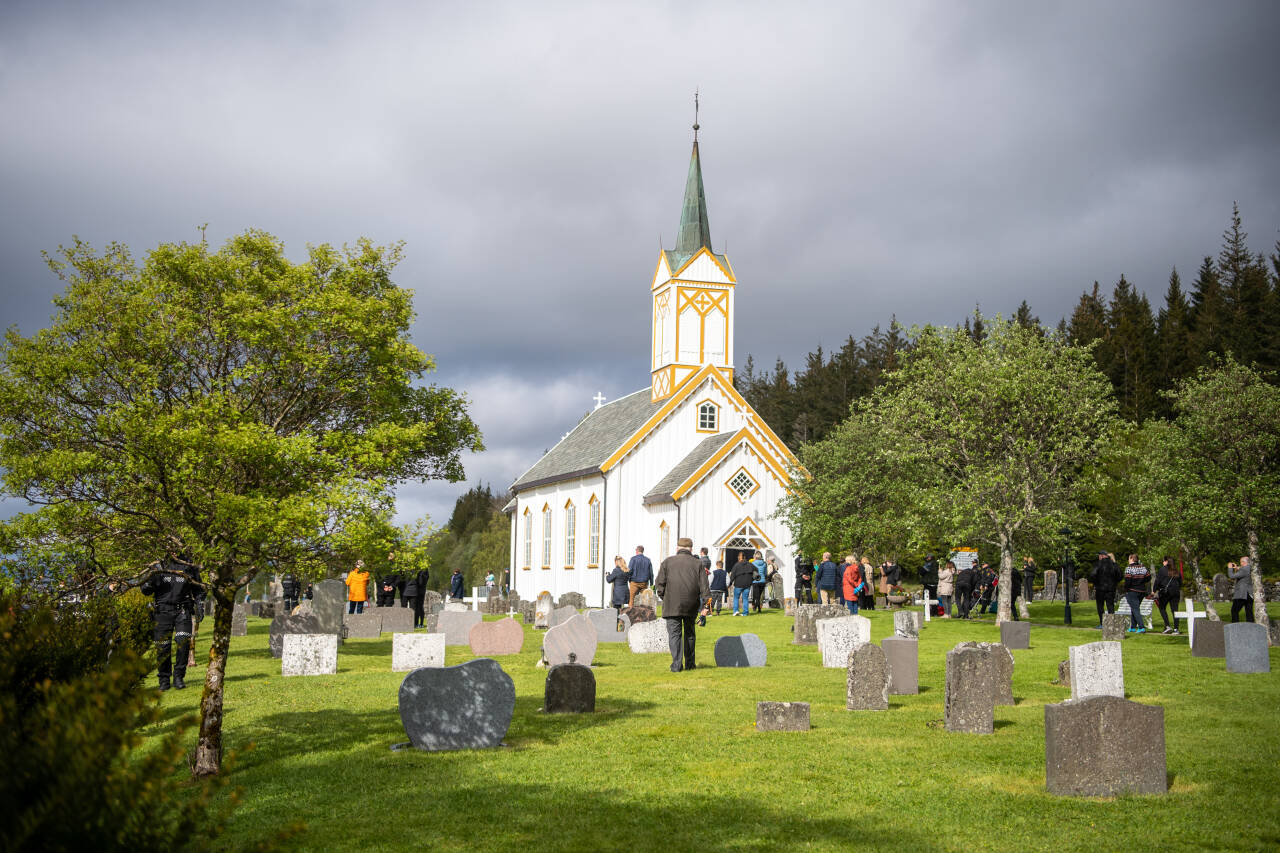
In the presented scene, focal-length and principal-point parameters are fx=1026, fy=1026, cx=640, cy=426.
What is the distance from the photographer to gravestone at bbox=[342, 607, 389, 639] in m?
25.3

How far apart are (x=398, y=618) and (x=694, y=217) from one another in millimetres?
31782

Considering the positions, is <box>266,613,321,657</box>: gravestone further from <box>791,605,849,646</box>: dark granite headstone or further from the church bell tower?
the church bell tower

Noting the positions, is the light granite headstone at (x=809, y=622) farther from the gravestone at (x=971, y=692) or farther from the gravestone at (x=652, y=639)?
the gravestone at (x=971, y=692)

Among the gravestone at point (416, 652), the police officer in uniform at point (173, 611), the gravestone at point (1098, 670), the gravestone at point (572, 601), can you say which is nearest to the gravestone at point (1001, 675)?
the gravestone at point (1098, 670)

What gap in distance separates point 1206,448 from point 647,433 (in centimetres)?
2431

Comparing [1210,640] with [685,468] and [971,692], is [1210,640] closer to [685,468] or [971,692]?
[971,692]

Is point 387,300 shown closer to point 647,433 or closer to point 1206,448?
point 1206,448

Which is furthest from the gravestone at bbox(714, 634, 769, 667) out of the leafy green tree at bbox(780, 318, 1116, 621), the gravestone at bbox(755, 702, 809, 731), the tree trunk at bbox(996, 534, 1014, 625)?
the tree trunk at bbox(996, 534, 1014, 625)

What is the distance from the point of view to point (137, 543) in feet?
35.1

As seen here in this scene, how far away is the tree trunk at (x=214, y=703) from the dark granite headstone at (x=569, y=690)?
4.05m

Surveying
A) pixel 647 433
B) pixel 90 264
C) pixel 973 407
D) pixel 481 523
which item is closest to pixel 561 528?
pixel 647 433

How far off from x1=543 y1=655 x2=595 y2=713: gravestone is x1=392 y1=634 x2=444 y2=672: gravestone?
15.6 ft

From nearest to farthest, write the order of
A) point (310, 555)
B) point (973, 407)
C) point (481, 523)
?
1. point (310, 555)
2. point (973, 407)
3. point (481, 523)

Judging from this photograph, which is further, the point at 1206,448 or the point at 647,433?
the point at 647,433
